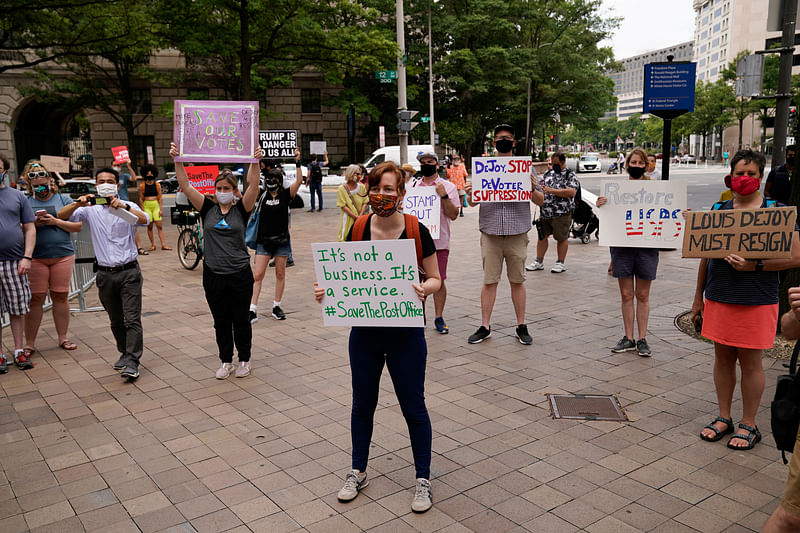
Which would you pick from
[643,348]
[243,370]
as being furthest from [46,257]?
[643,348]

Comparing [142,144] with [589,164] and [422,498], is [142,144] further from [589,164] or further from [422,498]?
[422,498]

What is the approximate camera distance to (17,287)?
21.4 feet

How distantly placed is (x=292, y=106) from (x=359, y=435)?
42405 millimetres

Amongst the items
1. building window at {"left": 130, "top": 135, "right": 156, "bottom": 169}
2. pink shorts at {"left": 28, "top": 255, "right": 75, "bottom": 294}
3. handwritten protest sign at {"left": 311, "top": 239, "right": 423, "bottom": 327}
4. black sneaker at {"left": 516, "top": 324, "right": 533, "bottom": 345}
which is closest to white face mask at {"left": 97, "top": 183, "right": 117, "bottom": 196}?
pink shorts at {"left": 28, "top": 255, "right": 75, "bottom": 294}

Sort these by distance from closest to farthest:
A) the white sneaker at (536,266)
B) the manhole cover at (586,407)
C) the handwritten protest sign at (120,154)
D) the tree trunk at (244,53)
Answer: the manhole cover at (586,407)
the white sneaker at (536,266)
the handwritten protest sign at (120,154)
the tree trunk at (244,53)

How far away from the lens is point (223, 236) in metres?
5.98

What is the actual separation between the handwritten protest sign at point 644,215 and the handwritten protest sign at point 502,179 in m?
0.83

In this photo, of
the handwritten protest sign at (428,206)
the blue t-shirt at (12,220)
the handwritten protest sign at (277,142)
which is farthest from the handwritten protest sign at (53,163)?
the handwritten protest sign at (277,142)

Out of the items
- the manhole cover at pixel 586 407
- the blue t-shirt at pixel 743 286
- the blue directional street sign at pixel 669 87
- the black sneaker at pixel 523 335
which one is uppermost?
the blue directional street sign at pixel 669 87

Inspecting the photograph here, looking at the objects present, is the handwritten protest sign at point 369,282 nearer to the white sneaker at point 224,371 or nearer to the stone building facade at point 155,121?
the white sneaker at point 224,371

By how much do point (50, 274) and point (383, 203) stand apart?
15.9ft

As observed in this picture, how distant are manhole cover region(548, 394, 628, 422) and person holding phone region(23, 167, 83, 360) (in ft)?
16.9

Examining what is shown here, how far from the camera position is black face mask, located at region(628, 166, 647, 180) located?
6766 mm

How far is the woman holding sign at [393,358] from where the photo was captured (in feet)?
12.4
